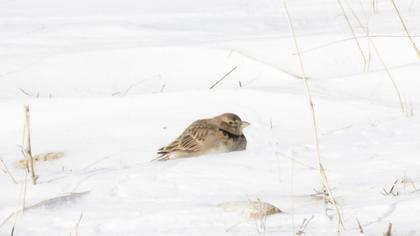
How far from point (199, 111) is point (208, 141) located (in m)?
0.83

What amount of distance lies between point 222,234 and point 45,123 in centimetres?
263

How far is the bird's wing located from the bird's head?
4cm

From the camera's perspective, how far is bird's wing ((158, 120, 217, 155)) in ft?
15.4

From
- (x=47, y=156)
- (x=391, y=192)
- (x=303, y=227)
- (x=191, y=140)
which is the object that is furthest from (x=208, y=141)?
(x=303, y=227)

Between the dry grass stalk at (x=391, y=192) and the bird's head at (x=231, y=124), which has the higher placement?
the bird's head at (x=231, y=124)

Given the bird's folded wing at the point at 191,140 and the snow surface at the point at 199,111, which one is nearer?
the snow surface at the point at 199,111

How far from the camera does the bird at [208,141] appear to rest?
4.67 m

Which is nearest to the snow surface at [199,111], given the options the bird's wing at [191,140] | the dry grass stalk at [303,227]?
the dry grass stalk at [303,227]

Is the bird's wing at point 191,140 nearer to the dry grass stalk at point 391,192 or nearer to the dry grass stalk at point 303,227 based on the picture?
the dry grass stalk at point 391,192

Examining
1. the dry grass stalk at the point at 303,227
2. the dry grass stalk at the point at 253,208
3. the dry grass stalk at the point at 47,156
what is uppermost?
the dry grass stalk at the point at 47,156

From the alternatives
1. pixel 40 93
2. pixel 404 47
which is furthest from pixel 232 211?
pixel 404 47

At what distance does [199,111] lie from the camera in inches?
217

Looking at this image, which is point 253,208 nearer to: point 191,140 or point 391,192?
point 391,192

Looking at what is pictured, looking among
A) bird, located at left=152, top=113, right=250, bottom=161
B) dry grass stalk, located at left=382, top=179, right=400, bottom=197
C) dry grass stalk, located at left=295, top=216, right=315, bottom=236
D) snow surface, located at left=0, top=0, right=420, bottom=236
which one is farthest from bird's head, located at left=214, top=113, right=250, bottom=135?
dry grass stalk, located at left=295, top=216, right=315, bottom=236
